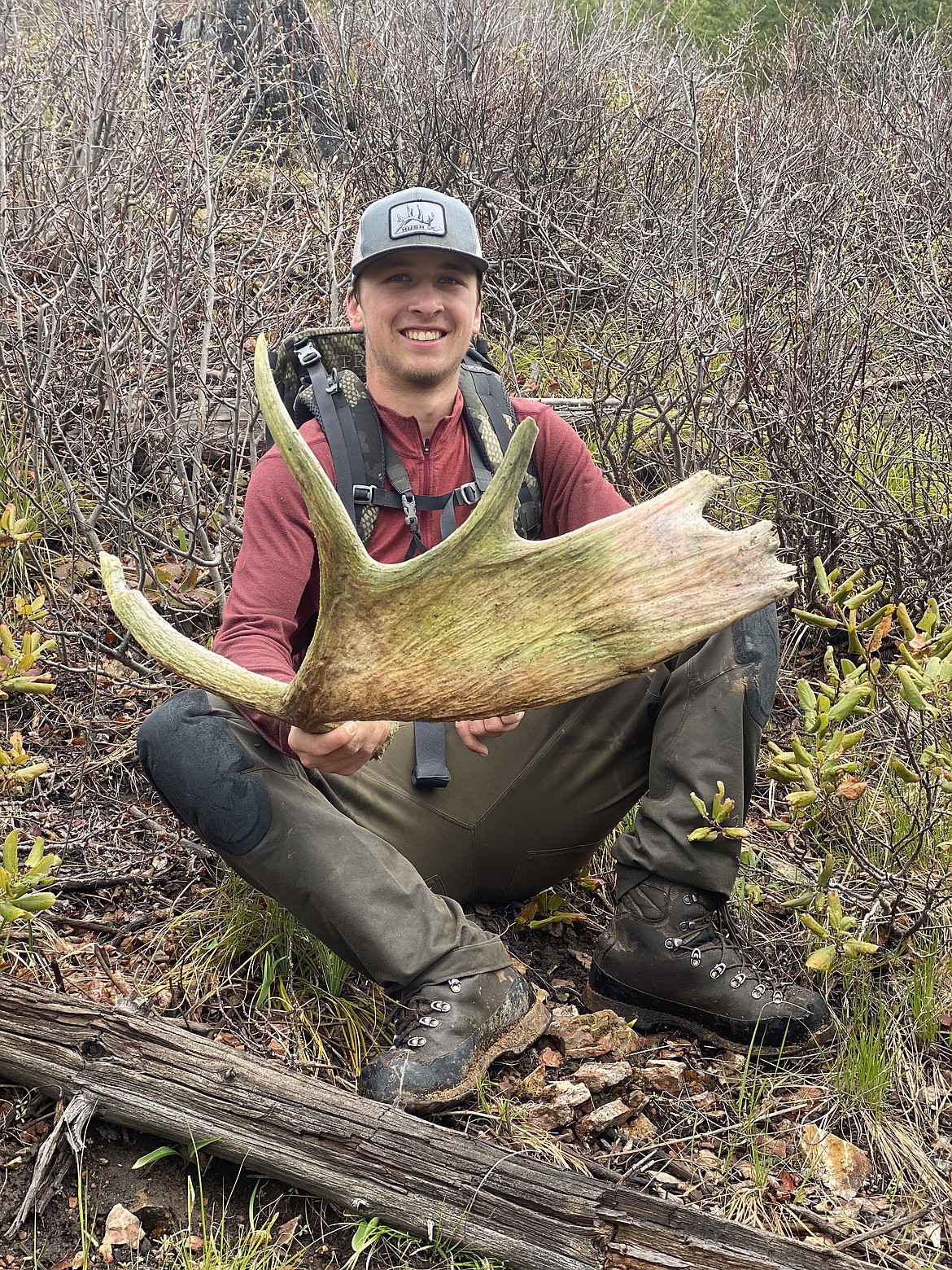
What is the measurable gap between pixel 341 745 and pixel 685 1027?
1317mm

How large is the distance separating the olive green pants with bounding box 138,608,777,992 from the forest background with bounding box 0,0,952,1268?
0.80ft

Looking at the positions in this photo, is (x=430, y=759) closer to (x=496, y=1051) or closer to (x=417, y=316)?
(x=496, y=1051)

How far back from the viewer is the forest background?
2.57 metres

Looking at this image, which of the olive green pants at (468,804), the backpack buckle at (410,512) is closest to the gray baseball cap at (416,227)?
the backpack buckle at (410,512)

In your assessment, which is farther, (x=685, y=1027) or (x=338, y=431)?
(x=338, y=431)

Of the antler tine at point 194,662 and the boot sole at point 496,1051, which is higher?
the antler tine at point 194,662

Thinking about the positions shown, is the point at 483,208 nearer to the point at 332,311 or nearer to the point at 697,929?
the point at 332,311

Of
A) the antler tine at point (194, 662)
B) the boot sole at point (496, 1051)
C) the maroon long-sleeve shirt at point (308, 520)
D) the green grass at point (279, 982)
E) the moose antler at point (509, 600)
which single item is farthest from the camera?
the green grass at point (279, 982)

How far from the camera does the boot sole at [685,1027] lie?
280 cm

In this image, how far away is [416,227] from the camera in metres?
3.01

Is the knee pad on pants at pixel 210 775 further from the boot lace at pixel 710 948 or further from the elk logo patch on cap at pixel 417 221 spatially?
the elk logo patch on cap at pixel 417 221

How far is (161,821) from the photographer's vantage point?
3471mm

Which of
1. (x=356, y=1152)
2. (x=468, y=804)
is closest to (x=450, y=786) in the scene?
(x=468, y=804)

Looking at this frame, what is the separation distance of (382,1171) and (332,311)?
10.6 ft
